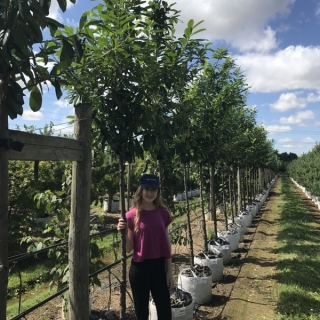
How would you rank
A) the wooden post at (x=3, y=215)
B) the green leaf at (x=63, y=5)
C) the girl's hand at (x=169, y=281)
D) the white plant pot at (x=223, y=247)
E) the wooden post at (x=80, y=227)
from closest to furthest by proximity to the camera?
the green leaf at (x=63, y=5) → the wooden post at (x=3, y=215) → the wooden post at (x=80, y=227) → the girl's hand at (x=169, y=281) → the white plant pot at (x=223, y=247)

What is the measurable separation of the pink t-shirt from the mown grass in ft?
8.82

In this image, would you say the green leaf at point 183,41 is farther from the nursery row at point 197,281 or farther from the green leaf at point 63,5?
the nursery row at point 197,281

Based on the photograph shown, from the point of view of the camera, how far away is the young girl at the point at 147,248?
2.95 metres

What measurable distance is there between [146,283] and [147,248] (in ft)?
1.11

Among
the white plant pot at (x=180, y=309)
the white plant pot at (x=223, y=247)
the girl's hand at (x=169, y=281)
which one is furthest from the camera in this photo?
the white plant pot at (x=223, y=247)

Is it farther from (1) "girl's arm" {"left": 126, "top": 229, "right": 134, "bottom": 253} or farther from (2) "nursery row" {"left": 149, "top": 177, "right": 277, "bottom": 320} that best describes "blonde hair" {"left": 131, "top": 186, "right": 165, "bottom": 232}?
(2) "nursery row" {"left": 149, "top": 177, "right": 277, "bottom": 320}

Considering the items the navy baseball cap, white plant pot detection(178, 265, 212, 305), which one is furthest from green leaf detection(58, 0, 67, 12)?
white plant pot detection(178, 265, 212, 305)

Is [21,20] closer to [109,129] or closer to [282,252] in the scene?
[109,129]

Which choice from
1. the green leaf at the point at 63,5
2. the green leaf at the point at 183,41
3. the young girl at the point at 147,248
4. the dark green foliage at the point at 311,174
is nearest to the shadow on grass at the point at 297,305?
the young girl at the point at 147,248

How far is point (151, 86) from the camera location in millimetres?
3020

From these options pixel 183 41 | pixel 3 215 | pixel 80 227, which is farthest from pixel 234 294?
pixel 3 215

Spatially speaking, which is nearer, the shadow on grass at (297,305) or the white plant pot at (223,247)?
the shadow on grass at (297,305)

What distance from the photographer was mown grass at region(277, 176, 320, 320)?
15.9 feet

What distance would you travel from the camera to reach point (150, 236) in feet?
9.66
